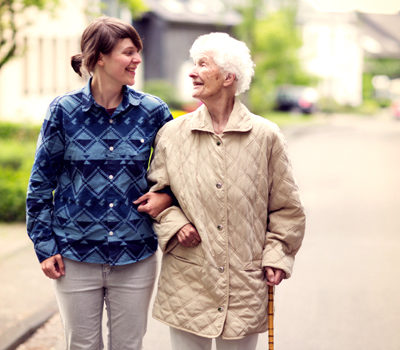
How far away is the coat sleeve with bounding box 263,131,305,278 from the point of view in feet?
10.8

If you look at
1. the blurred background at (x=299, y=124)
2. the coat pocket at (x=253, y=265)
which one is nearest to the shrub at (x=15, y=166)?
the blurred background at (x=299, y=124)

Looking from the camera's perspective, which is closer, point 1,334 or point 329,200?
point 1,334

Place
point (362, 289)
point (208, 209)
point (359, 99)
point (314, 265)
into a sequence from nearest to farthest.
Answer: point (208, 209) < point (362, 289) < point (314, 265) < point (359, 99)

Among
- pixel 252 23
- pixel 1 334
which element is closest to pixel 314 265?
pixel 1 334

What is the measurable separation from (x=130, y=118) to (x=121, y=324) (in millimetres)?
970

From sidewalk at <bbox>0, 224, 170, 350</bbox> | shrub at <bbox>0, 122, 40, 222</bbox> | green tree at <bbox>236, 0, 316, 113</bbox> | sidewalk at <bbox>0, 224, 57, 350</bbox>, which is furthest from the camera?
green tree at <bbox>236, 0, 316, 113</bbox>

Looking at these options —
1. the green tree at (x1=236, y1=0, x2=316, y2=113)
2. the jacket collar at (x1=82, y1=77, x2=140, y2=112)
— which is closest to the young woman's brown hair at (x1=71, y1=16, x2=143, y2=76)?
the jacket collar at (x1=82, y1=77, x2=140, y2=112)

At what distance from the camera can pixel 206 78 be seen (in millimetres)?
3240

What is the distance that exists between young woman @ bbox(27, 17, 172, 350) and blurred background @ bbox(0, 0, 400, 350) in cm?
195

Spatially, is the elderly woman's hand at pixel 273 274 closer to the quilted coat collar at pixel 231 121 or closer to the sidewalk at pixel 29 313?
the quilted coat collar at pixel 231 121

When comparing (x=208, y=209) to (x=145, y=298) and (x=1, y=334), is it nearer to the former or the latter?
(x=145, y=298)

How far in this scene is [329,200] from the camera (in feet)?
40.5

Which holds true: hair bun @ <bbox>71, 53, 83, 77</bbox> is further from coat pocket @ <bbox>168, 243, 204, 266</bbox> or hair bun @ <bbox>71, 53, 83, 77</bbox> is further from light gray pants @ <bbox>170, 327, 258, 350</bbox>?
light gray pants @ <bbox>170, 327, 258, 350</bbox>

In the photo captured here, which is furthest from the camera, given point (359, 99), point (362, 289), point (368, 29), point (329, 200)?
point (368, 29)
